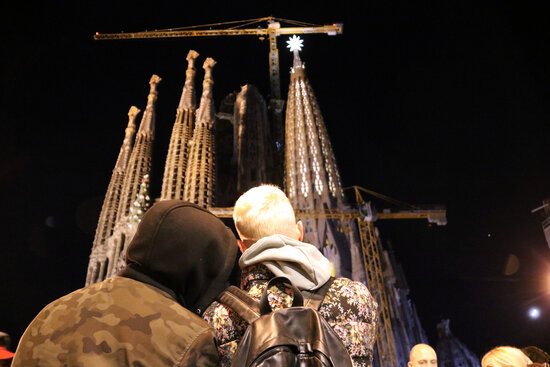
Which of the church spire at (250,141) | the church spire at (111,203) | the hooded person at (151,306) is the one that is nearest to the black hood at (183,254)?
the hooded person at (151,306)

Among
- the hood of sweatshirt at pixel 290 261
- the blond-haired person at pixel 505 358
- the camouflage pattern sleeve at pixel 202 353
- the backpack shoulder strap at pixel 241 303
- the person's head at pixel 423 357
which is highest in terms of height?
the hood of sweatshirt at pixel 290 261

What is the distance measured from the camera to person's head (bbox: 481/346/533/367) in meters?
3.06

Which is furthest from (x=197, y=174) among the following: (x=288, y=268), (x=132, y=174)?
(x=288, y=268)

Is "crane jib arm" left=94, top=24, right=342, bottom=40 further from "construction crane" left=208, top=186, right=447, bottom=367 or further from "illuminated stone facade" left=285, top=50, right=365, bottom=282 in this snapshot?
"construction crane" left=208, top=186, right=447, bottom=367

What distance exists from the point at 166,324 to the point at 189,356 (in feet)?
0.41

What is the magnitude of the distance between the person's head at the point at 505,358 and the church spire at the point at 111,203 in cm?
2306

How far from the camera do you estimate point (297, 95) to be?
4138 cm

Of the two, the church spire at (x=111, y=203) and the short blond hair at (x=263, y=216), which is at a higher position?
the church spire at (x=111, y=203)

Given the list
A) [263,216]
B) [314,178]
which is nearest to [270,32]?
[314,178]

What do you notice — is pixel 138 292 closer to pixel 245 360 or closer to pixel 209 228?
pixel 209 228

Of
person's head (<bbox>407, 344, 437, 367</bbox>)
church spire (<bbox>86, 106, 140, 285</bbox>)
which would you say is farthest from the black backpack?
church spire (<bbox>86, 106, 140, 285</bbox>)

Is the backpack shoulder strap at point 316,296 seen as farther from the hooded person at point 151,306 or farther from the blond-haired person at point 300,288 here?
the hooded person at point 151,306

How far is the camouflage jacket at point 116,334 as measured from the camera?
1.14m

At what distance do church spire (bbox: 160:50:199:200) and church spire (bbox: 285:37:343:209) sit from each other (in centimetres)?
1121
